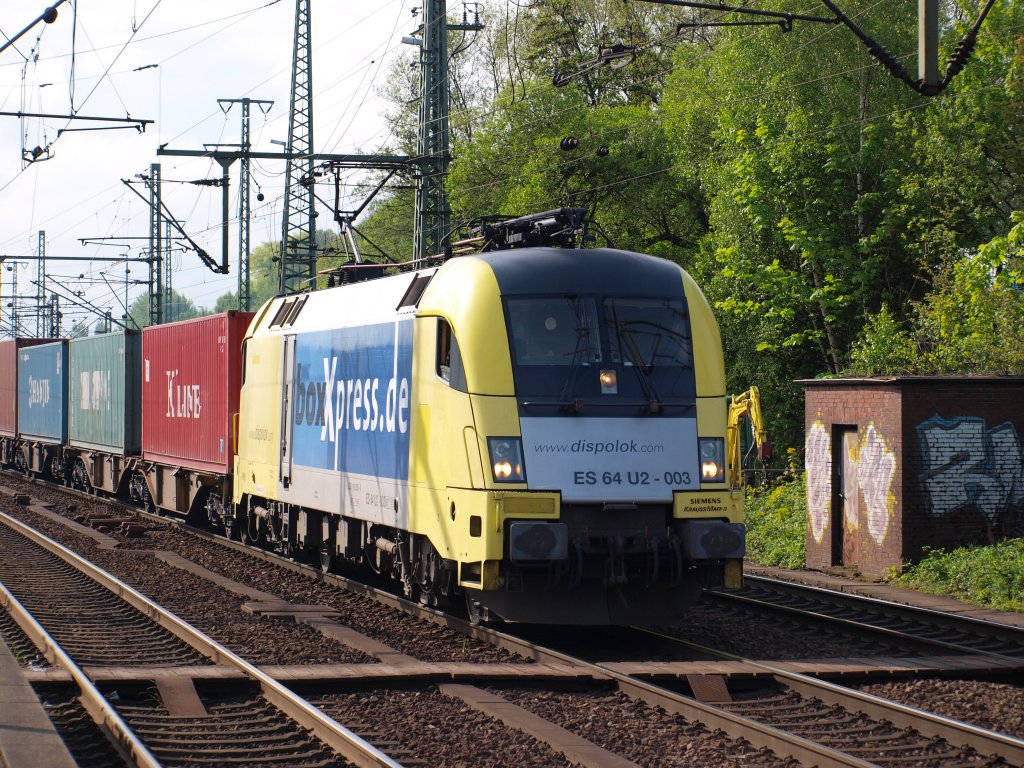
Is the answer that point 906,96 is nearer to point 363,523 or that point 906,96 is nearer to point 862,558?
point 862,558

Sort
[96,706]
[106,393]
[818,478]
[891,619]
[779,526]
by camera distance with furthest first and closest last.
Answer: [106,393]
[779,526]
[818,478]
[891,619]
[96,706]

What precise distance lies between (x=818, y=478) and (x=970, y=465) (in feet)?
7.50

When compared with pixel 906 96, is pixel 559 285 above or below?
below

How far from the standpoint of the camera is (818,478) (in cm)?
1794

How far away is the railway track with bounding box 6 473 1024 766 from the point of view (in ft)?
24.8

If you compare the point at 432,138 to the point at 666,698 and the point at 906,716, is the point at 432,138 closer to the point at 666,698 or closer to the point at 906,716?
the point at 666,698

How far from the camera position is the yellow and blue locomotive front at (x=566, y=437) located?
10.5 meters

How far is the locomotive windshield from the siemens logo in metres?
1.61

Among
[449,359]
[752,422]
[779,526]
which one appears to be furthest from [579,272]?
[752,422]

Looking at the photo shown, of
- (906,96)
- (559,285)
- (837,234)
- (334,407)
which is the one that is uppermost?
(906,96)

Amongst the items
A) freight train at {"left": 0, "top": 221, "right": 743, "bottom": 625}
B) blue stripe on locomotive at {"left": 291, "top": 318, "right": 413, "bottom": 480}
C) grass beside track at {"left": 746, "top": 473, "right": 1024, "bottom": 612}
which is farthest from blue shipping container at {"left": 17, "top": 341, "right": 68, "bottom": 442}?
freight train at {"left": 0, "top": 221, "right": 743, "bottom": 625}

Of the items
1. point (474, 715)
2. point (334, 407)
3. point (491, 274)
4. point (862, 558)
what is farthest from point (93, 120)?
point (474, 715)

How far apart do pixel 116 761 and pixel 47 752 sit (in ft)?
1.73

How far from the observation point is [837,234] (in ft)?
99.1
